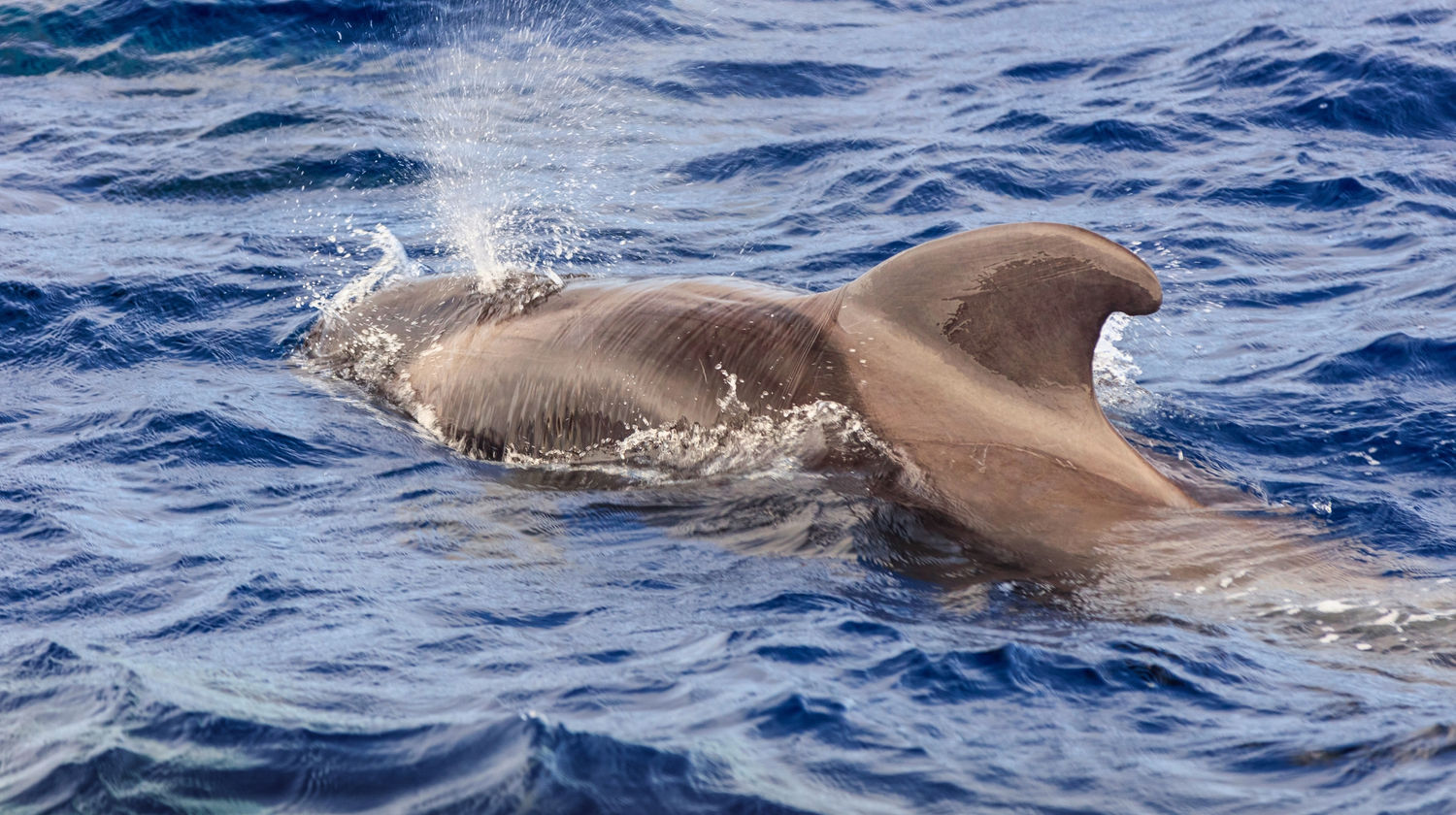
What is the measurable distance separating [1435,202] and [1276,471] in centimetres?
655

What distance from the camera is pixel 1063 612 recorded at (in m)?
5.73

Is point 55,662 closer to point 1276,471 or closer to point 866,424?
point 866,424

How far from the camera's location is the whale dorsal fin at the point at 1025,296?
638 cm

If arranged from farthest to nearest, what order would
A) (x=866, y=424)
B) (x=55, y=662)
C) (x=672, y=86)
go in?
1. (x=672, y=86)
2. (x=866, y=424)
3. (x=55, y=662)

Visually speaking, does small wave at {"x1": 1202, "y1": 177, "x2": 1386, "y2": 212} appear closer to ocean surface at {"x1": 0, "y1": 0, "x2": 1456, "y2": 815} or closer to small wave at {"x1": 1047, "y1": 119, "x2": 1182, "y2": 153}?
ocean surface at {"x1": 0, "y1": 0, "x2": 1456, "y2": 815}

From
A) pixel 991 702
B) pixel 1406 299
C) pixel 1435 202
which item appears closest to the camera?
pixel 991 702

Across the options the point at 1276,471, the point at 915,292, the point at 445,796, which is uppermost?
the point at 915,292

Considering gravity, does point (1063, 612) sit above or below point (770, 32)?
below

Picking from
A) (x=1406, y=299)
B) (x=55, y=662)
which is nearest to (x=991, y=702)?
(x=55, y=662)

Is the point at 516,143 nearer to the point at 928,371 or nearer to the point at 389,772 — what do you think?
the point at 928,371

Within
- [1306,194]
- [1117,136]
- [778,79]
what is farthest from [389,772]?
[778,79]

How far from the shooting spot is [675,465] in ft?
23.9

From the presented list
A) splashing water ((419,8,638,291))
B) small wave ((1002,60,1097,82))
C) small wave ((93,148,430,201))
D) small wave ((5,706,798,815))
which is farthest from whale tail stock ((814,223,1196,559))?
small wave ((1002,60,1097,82))

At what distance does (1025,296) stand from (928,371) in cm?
58
